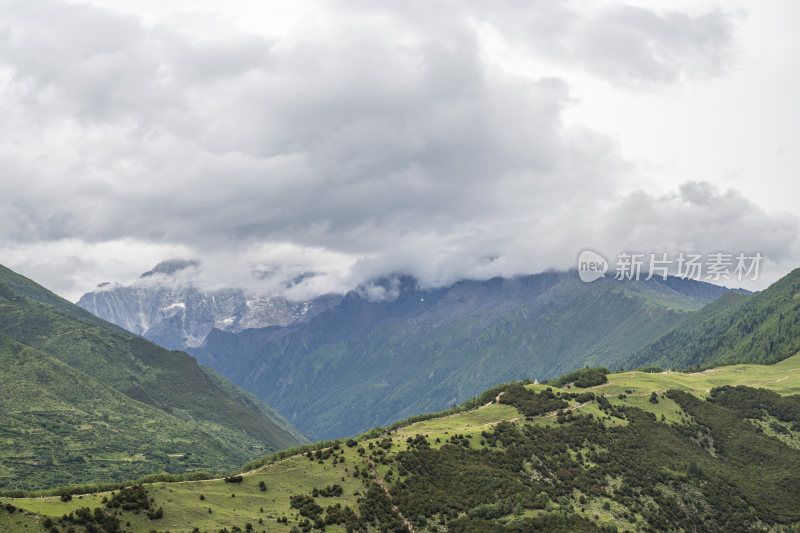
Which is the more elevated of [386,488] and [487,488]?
[487,488]

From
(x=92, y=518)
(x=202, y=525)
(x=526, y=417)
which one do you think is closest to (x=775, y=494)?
(x=526, y=417)

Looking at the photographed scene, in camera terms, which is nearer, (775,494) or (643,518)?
(643,518)

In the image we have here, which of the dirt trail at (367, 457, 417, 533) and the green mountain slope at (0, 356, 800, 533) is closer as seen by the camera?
the green mountain slope at (0, 356, 800, 533)

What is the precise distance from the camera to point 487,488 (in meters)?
141

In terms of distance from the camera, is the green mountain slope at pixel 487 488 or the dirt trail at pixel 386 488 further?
the dirt trail at pixel 386 488

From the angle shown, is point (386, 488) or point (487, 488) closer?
point (386, 488)

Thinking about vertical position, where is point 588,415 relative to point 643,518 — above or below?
above

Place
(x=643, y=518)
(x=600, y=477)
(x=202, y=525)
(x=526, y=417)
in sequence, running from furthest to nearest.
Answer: (x=526, y=417)
(x=600, y=477)
(x=643, y=518)
(x=202, y=525)

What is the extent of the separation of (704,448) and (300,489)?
143245mm

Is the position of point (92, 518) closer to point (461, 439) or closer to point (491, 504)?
point (491, 504)

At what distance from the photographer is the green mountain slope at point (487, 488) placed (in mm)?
110062

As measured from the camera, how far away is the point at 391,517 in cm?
12644

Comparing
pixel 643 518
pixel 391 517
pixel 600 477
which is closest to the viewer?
pixel 391 517

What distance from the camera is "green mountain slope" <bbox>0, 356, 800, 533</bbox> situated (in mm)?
110062
